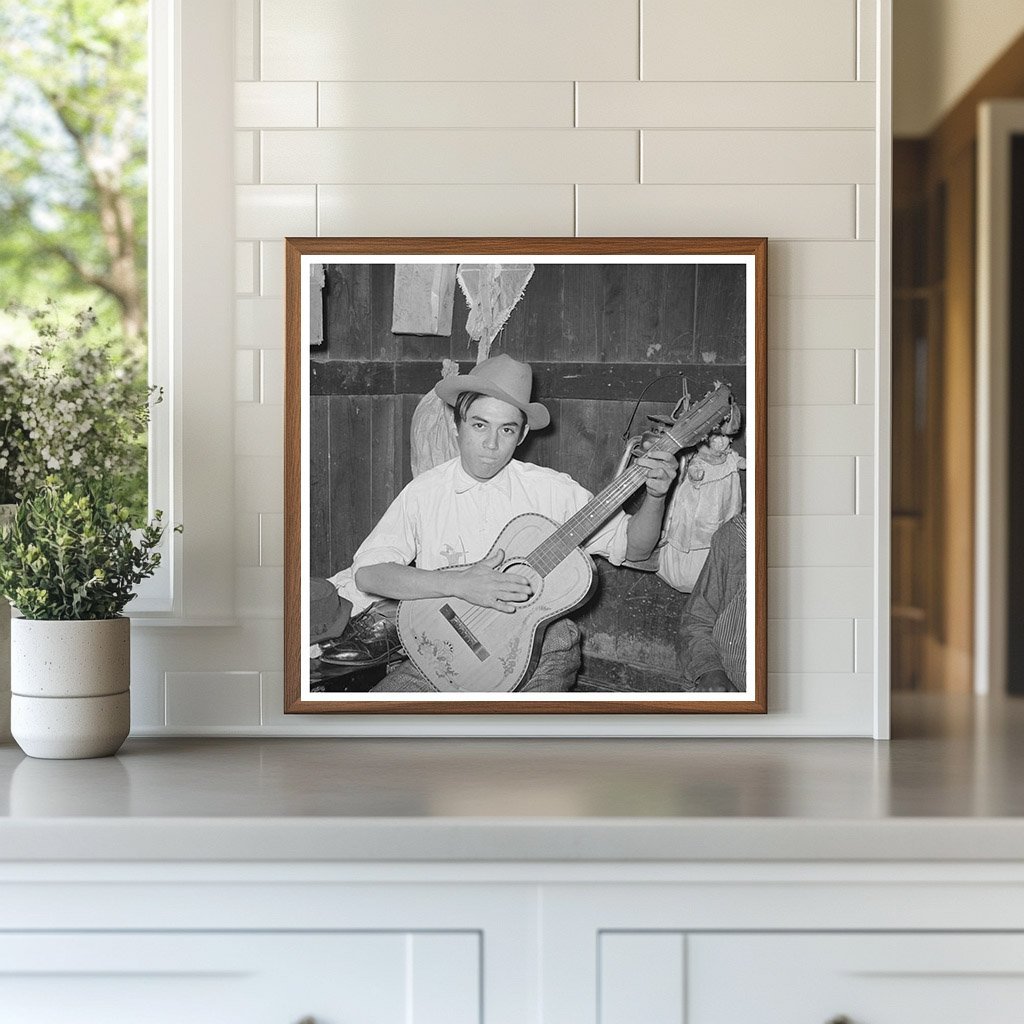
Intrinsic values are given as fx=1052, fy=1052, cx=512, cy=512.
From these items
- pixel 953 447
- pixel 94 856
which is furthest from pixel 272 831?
pixel 953 447

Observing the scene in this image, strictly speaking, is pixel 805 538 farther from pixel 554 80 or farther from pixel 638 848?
pixel 554 80

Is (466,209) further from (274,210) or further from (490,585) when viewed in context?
(490,585)

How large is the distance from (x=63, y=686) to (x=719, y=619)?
882 mm

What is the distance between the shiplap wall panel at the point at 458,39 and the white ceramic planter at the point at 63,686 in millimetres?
844

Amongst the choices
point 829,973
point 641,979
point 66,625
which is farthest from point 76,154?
point 829,973

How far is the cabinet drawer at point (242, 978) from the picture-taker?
3.57 feet

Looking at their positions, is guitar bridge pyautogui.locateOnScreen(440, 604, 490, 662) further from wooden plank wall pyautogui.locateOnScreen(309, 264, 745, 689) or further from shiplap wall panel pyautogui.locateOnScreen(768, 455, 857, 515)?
shiplap wall panel pyautogui.locateOnScreen(768, 455, 857, 515)

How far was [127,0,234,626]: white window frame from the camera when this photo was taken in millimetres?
1511

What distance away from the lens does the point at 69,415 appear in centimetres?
142

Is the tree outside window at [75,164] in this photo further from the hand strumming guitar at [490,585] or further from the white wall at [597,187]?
the hand strumming guitar at [490,585]

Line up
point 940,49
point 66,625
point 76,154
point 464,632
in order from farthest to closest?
1. point 940,49
2. point 76,154
3. point 464,632
4. point 66,625

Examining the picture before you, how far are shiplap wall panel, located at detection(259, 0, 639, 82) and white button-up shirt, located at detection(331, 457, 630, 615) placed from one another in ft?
1.85

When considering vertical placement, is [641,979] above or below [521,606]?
below

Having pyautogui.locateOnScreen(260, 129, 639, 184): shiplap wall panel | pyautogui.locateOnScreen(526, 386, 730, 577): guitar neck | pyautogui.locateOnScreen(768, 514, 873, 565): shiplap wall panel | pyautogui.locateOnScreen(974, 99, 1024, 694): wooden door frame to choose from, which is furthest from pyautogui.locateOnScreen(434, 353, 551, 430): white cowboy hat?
pyautogui.locateOnScreen(974, 99, 1024, 694): wooden door frame
